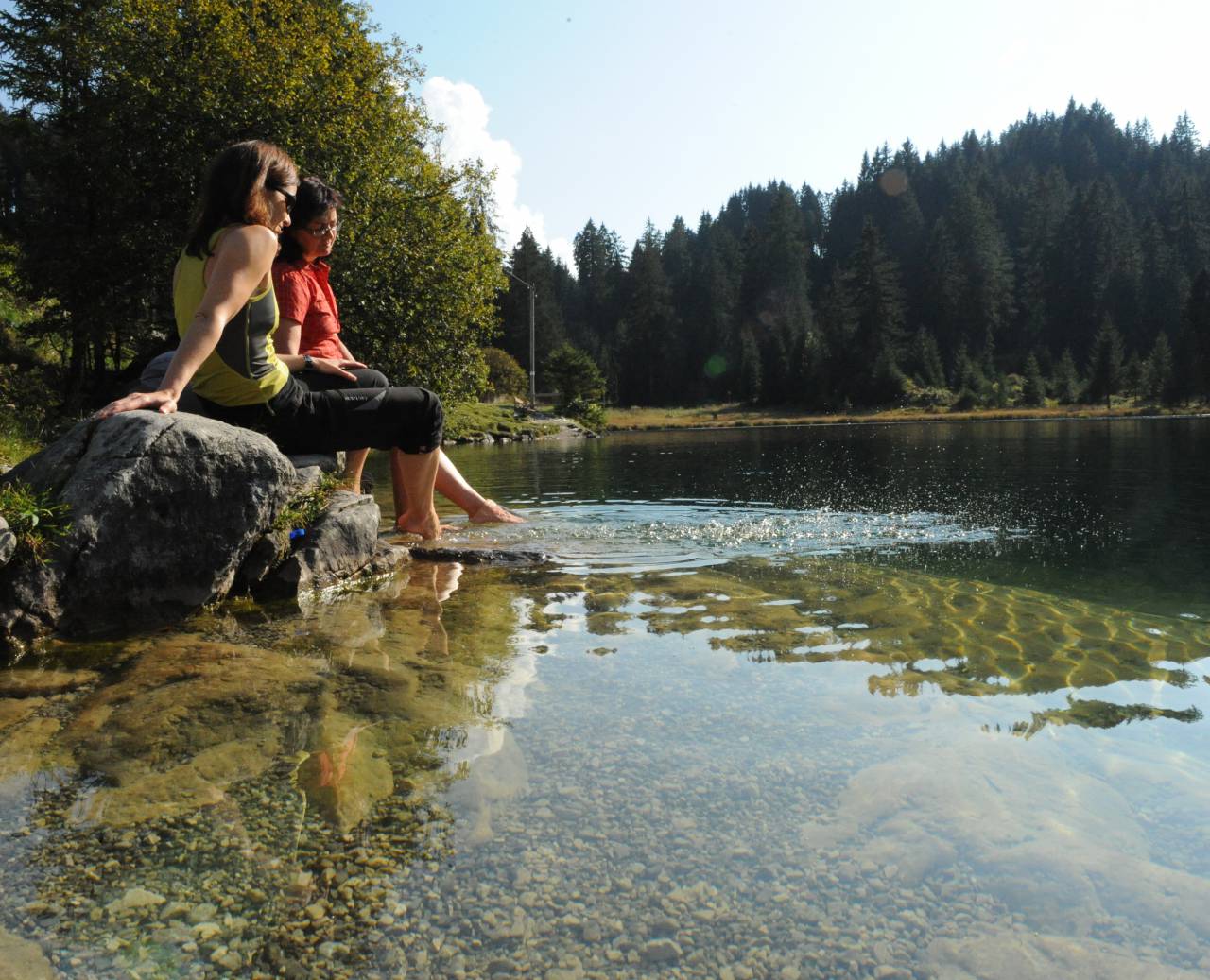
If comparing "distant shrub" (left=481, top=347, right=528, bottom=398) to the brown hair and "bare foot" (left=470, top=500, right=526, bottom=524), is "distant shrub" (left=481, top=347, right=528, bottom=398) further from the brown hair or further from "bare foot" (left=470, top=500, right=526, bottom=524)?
the brown hair

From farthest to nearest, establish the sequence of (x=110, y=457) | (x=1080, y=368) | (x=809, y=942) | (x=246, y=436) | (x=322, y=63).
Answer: (x=1080, y=368), (x=322, y=63), (x=246, y=436), (x=110, y=457), (x=809, y=942)

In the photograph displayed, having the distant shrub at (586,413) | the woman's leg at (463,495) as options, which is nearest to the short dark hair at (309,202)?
the woman's leg at (463,495)

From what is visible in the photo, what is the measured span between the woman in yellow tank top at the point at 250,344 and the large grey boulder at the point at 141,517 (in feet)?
0.79

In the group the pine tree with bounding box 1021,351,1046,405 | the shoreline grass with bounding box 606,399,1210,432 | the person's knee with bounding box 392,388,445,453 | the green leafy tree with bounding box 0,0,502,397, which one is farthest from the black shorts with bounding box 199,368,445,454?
the pine tree with bounding box 1021,351,1046,405

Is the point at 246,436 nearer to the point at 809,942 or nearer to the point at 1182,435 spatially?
the point at 809,942

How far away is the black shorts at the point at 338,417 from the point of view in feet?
17.4

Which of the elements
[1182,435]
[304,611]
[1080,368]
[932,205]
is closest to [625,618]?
[304,611]

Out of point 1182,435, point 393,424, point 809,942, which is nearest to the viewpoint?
point 809,942

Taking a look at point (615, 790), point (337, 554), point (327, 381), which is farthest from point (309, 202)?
point (615, 790)

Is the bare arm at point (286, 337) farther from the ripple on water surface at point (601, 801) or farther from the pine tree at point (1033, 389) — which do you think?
the pine tree at point (1033, 389)

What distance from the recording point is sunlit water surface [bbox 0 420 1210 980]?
6.49 feet

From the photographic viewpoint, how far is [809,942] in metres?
1.97

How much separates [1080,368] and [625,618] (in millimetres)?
114048

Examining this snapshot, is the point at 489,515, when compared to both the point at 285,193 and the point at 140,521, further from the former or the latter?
the point at 285,193
